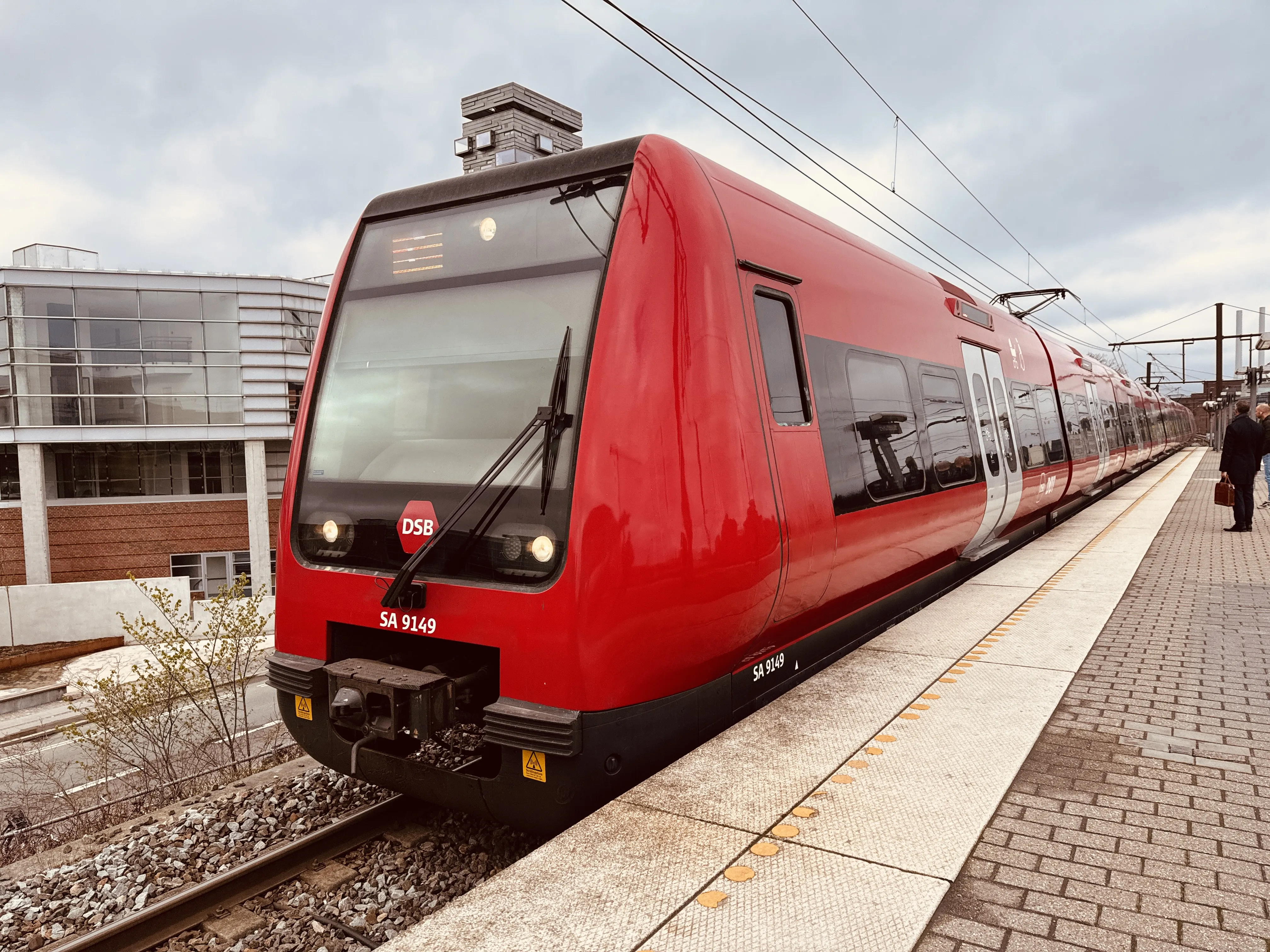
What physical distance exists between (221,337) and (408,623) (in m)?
27.1

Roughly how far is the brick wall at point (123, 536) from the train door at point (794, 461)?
27.1 metres

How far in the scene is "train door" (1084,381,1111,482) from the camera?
15.6 metres

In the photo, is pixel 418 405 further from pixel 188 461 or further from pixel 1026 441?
pixel 188 461

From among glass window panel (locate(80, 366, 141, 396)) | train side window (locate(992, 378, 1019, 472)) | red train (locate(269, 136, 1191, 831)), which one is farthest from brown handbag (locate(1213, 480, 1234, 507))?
glass window panel (locate(80, 366, 141, 396))

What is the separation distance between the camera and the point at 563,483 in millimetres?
3600

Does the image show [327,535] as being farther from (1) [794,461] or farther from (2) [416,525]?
(1) [794,461]

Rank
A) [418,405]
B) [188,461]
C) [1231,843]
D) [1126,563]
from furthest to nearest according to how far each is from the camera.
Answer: [188,461]
[1126,563]
[418,405]
[1231,843]

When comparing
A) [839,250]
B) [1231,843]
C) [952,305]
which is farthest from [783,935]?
[952,305]

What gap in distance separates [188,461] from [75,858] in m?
26.6

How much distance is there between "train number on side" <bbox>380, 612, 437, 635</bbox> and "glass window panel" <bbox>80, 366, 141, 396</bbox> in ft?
88.1

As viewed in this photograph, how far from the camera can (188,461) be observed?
92.7 ft

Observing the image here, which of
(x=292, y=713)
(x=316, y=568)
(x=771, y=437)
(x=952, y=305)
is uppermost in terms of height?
(x=952, y=305)

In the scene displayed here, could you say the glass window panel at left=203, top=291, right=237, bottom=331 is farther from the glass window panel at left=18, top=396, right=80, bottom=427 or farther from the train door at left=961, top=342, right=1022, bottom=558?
the train door at left=961, top=342, right=1022, bottom=558

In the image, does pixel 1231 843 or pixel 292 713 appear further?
pixel 292 713
